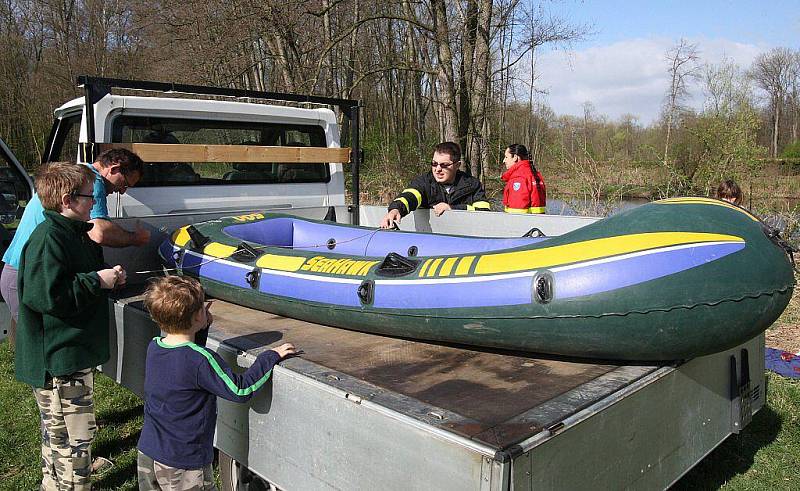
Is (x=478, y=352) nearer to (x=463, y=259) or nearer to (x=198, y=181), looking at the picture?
(x=463, y=259)

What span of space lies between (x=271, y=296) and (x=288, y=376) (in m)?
1.27

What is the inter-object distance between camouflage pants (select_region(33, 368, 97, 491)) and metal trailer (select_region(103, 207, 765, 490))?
10.0 inches

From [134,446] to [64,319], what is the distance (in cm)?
152

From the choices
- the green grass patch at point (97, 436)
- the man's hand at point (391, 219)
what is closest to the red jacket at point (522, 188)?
the man's hand at point (391, 219)

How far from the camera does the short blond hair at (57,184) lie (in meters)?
2.70

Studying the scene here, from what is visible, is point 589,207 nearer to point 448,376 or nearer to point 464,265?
point 464,265

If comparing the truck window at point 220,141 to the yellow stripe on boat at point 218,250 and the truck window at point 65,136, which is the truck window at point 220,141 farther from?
the yellow stripe on boat at point 218,250

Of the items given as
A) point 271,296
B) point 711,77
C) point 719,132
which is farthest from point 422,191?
point 711,77

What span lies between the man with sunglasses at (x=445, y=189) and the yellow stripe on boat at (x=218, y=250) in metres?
1.59

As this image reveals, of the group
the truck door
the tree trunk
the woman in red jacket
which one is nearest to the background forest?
the tree trunk

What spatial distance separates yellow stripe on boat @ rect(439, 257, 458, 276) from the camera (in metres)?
2.86

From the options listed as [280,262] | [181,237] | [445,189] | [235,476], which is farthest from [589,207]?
[235,476]

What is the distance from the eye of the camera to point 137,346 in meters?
3.04

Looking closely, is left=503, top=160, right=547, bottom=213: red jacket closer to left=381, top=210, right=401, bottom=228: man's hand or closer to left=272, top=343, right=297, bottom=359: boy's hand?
left=381, top=210, right=401, bottom=228: man's hand
